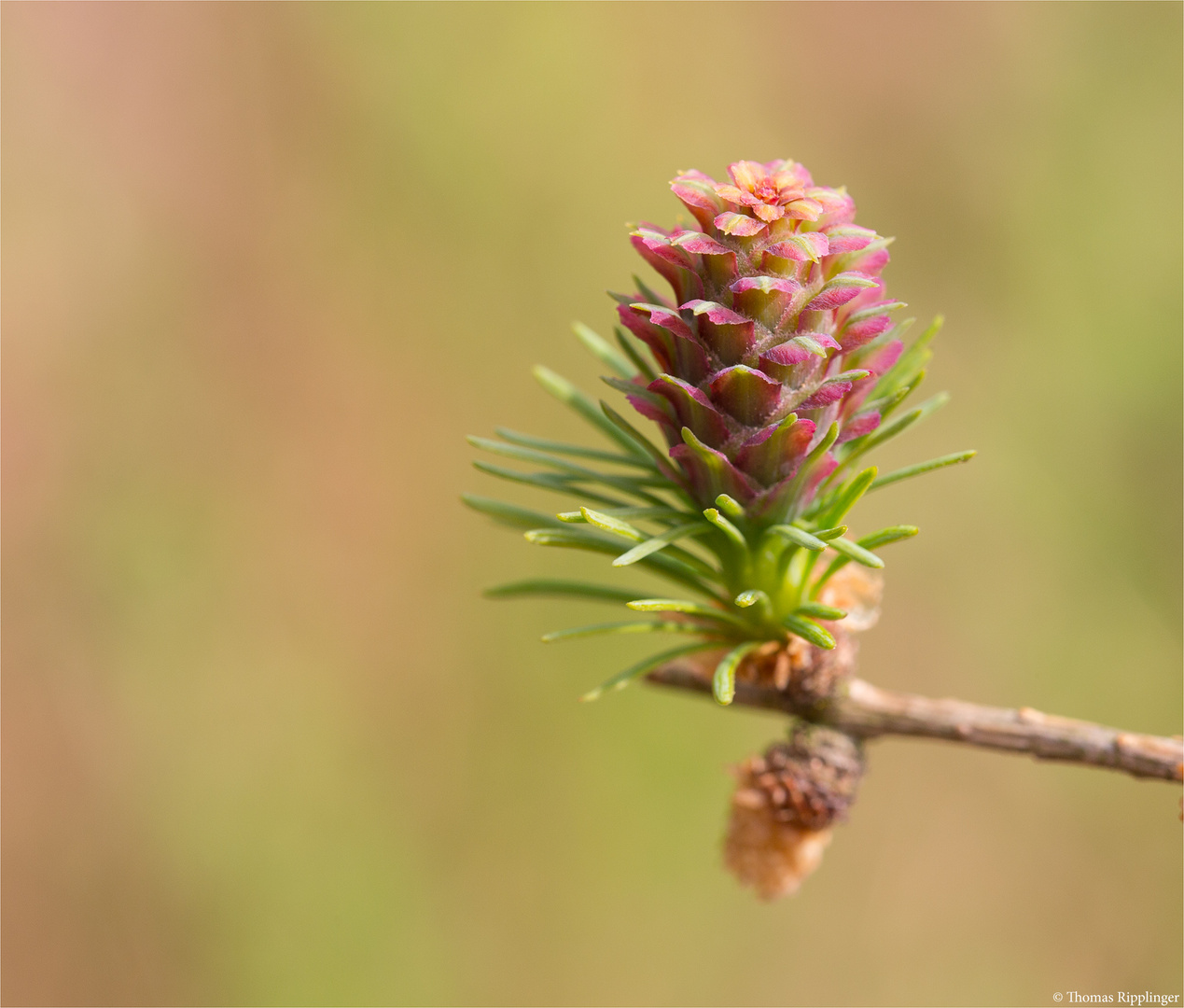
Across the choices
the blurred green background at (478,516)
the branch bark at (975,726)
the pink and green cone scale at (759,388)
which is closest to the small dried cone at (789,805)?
the branch bark at (975,726)

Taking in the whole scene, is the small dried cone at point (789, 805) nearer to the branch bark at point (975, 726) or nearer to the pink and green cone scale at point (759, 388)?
the branch bark at point (975, 726)

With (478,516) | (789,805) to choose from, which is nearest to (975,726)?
(789,805)

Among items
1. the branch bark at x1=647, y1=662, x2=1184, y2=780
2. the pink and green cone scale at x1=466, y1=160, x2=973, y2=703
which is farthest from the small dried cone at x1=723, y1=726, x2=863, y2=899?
the pink and green cone scale at x1=466, y1=160, x2=973, y2=703

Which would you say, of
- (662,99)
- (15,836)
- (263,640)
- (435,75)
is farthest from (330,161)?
(15,836)

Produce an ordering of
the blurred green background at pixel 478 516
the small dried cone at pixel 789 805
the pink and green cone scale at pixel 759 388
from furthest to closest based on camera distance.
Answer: the blurred green background at pixel 478 516 → the small dried cone at pixel 789 805 → the pink and green cone scale at pixel 759 388

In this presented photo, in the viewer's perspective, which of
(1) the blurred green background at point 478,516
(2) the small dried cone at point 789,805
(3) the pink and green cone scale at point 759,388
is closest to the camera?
(3) the pink and green cone scale at point 759,388

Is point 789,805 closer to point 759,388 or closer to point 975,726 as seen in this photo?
point 975,726
